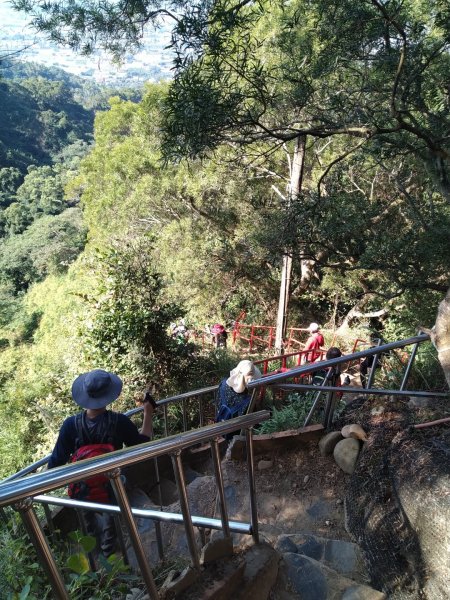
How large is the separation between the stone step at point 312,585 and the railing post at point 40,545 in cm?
111

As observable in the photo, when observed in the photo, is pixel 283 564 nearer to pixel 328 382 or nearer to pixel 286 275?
pixel 328 382

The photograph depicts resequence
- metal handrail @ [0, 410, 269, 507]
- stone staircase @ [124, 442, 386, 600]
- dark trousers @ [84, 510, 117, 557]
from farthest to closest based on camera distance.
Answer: dark trousers @ [84, 510, 117, 557] → stone staircase @ [124, 442, 386, 600] → metal handrail @ [0, 410, 269, 507]

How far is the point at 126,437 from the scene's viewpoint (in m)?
2.95

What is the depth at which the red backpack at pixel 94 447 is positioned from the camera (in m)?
2.79

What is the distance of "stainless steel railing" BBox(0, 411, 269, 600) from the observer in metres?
1.45

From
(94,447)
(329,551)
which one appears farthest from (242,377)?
(94,447)

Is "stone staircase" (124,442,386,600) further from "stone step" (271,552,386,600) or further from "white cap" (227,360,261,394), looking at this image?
"white cap" (227,360,261,394)

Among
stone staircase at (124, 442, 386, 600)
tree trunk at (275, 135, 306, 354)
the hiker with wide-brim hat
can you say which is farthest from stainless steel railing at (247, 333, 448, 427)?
tree trunk at (275, 135, 306, 354)

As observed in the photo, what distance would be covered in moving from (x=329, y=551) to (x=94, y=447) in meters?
1.66

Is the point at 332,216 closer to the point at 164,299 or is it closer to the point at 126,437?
the point at 164,299

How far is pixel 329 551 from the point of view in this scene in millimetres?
2930

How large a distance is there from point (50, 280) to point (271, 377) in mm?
30192

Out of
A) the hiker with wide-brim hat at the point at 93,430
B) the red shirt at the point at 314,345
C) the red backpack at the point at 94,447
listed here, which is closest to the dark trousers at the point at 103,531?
the hiker with wide-brim hat at the point at 93,430

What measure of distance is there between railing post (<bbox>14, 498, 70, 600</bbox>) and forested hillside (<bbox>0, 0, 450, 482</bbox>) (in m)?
3.33
